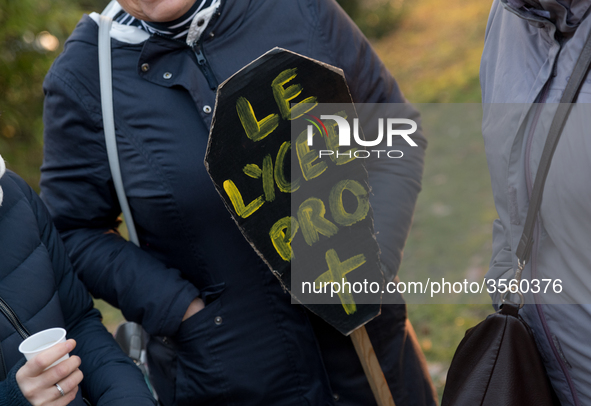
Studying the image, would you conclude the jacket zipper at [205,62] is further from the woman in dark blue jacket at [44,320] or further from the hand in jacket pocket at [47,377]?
the hand in jacket pocket at [47,377]

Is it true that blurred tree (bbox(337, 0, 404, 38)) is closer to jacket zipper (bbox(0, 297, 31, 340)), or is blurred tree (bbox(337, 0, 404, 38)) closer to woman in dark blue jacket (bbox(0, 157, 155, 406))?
woman in dark blue jacket (bbox(0, 157, 155, 406))

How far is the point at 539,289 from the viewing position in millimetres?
1297

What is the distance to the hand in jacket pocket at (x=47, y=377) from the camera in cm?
119

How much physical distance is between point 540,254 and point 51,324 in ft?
3.92

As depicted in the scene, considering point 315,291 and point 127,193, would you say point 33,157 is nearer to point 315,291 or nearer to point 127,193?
point 127,193

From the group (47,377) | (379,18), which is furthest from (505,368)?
(379,18)

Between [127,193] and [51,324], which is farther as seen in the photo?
[127,193]

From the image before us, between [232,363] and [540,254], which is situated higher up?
[540,254]

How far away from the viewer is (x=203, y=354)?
1.59 meters

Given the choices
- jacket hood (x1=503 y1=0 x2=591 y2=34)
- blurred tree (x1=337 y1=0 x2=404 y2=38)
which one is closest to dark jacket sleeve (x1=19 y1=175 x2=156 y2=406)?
jacket hood (x1=503 y1=0 x2=591 y2=34)

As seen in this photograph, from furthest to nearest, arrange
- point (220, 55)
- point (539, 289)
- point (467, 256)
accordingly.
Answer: point (467, 256)
point (220, 55)
point (539, 289)

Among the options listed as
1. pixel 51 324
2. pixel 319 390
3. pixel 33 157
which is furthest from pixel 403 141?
pixel 33 157

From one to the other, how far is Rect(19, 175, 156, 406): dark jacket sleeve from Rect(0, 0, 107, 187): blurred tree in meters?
3.11

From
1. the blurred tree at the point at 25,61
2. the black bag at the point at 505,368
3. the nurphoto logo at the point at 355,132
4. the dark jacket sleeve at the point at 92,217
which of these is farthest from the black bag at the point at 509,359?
the blurred tree at the point at 25,61
